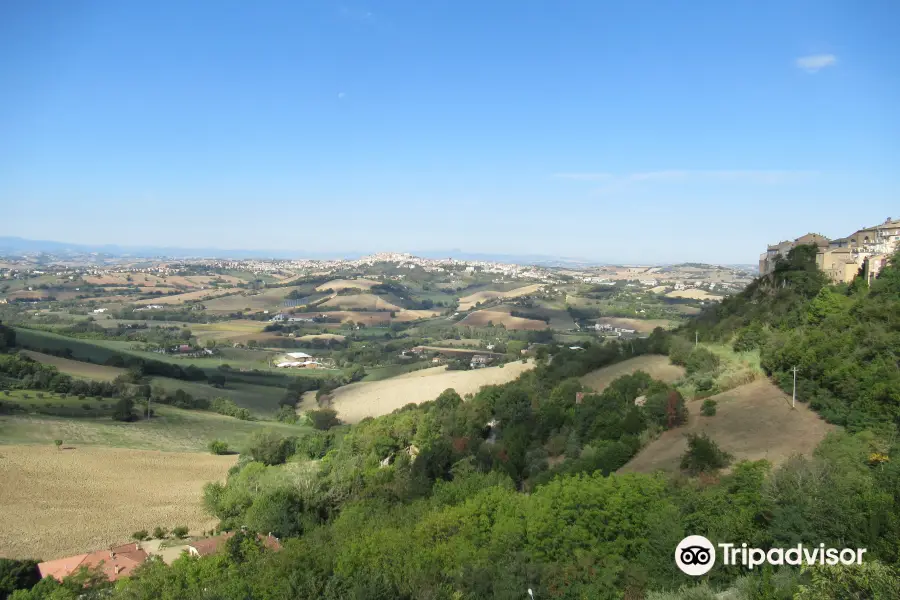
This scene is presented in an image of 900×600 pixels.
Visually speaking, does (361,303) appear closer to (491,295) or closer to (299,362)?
(491,295)

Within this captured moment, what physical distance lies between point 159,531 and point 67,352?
5095 cm

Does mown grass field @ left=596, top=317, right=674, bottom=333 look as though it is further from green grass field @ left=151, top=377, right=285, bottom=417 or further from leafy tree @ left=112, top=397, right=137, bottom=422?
leafy tree @ left=112, top=397, right=137, bottom=422

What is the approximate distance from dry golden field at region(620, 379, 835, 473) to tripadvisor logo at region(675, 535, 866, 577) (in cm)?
829

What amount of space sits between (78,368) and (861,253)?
62514 millimetres

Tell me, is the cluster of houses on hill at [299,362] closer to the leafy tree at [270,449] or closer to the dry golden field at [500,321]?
the dry golden field at [500,321]

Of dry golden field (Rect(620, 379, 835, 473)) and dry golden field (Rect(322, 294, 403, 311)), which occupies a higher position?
dry golden field (Rect(620, 379, 835, 473))

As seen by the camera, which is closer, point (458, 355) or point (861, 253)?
point (861, 253)

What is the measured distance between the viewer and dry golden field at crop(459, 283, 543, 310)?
136875 millimetres

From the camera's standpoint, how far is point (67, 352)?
2657 inches

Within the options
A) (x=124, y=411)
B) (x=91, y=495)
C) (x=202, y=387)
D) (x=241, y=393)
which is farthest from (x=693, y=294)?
(x=91, y=495)

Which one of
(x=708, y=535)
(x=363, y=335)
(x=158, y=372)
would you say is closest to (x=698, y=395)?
(x=708, y=535)

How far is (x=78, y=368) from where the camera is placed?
60.2 metres

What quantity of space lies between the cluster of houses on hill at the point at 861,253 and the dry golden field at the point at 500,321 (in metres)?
57.5

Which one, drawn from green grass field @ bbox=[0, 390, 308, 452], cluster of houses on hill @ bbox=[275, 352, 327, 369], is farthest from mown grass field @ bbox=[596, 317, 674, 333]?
green grass field @ bbox=[0, 390, 308, 452]
